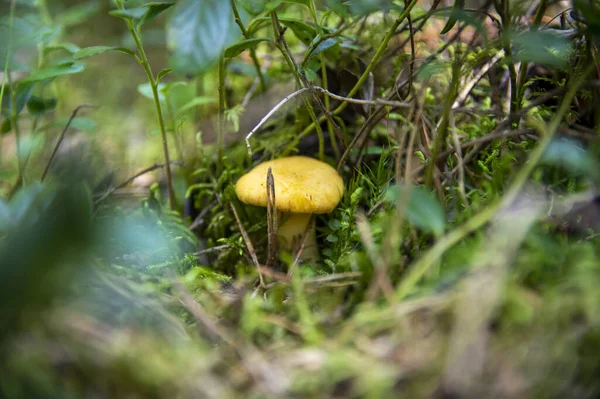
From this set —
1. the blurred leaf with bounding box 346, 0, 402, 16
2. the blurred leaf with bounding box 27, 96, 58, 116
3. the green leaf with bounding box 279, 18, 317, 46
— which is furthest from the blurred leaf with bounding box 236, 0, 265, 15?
the blurred leaf with bounding box 27, 96, 58, 116

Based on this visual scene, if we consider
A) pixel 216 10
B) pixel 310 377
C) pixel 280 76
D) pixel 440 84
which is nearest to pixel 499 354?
pixel 310 377

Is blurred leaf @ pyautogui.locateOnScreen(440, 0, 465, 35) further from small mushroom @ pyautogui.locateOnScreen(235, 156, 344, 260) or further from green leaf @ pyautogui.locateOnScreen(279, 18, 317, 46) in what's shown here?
small mushroom @ pyautogui.locateOnScreen(235, 156, 344, 260)

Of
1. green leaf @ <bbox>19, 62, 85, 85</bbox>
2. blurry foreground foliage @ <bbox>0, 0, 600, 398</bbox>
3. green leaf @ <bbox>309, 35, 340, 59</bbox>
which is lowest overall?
blurry foreground foliage @ <bbox>0, 0, 600, 398</bbox>

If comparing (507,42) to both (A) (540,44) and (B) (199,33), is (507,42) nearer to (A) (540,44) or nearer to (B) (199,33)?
(A) (540,44)

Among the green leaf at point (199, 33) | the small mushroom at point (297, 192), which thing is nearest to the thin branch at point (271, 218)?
the small mushroom at point (297, 192)

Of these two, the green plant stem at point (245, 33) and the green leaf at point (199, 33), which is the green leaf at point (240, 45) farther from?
the green leaf at point (199, 33)

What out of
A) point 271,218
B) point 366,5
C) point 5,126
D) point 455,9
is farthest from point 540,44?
point 5,126

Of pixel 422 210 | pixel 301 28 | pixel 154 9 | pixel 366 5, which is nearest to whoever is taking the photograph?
pixel 422 210

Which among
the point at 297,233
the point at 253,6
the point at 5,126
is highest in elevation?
the point at 253,6
